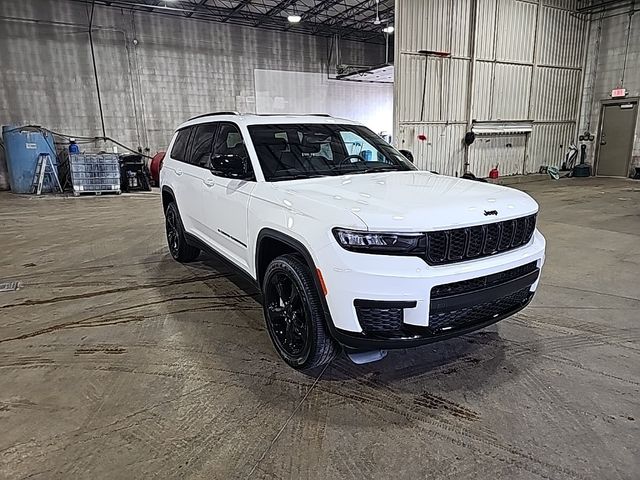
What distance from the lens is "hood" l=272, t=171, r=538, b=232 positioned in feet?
6.82

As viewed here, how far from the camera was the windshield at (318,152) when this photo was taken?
299cm

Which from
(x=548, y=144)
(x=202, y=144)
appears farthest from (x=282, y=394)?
(x=548, y=144)

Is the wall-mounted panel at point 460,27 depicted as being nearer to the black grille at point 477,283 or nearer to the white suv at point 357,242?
the white suv at point 357,242

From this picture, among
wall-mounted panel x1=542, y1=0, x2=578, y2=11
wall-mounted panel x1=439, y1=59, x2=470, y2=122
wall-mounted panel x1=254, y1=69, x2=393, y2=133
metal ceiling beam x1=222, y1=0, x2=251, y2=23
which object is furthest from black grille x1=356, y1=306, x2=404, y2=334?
wall-mounted panel x1=542, y1=0, x2=578, y2=11

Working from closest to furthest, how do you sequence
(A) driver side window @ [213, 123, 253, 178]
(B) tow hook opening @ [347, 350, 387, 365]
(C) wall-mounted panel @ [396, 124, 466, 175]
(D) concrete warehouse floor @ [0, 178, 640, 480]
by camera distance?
(D) concrete warehouse floor @ [0, 178, 640, 480] → (B) tow hook opening @ [347, 350, 387, 365] → (A) driver side window @ [213, 123, 253, 178] → (C) wall-mounted panel @ [396, 124, 466, 175]

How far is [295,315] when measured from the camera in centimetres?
257

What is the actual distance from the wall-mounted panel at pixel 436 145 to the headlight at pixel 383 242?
30.6 ft

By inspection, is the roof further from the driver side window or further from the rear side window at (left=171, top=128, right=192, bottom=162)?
the rear side window at (left=171, top=128, right=192, bottom=162)

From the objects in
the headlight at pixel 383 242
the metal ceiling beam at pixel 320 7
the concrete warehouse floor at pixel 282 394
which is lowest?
the concrete warehouse floor at pixel 282 394

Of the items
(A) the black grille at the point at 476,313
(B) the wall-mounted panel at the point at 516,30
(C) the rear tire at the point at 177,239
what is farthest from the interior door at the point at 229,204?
(B) the wall-mounted panel at the point at 516,30

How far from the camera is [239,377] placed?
8.45 feet

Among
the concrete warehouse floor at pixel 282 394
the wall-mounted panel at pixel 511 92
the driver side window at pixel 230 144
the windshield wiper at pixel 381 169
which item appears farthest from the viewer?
→ the wall-mounted panel at pixel 511 92

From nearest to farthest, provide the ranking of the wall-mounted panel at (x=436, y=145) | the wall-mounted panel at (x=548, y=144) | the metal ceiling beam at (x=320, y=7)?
the wall-mounted panel at (x=436, y=145)
the metal ceiling beam at (x=320, y=7)
the wall-mounted panel at (x=548, y=144)

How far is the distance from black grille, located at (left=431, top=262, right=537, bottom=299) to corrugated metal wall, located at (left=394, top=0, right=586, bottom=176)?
8965 millimetres
